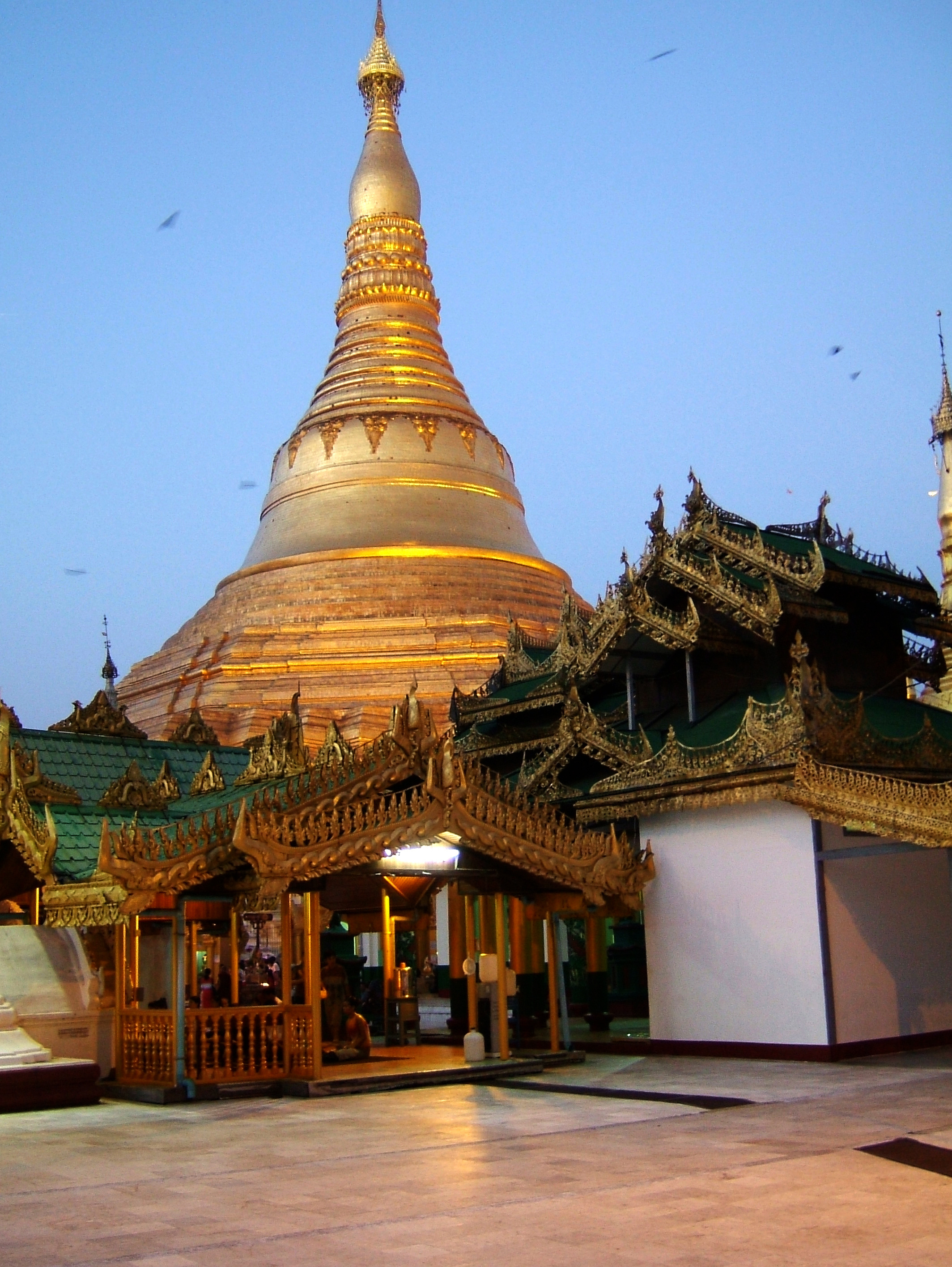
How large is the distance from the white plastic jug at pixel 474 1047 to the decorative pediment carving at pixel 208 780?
5.09m

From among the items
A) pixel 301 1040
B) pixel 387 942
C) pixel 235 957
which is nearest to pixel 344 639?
pixel 387 942

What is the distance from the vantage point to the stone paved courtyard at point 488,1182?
6.73 meters

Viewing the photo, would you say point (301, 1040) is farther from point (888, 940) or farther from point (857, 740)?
point (857, 740)

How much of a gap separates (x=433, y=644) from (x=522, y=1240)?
1141 inches

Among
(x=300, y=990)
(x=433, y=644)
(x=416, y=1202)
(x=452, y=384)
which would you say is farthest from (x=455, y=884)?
(x=452, y=384)

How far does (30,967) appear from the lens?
557 inches

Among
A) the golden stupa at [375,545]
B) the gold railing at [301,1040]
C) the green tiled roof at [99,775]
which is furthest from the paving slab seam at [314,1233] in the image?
the golden stupa at [375,545]

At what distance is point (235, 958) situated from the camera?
1603 centimetres

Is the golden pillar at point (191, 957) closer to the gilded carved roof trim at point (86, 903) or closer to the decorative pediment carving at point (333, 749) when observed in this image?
the decorative pediment carving at point (333, 749)

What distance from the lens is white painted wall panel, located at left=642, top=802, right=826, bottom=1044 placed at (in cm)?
1535

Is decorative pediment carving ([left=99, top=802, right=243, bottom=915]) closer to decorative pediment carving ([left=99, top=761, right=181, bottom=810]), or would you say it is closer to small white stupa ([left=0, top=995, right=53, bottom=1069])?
small white stupa ([left=0, top=995, right=53, bottom=1069])

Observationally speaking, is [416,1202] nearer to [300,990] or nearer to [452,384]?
[300,990]

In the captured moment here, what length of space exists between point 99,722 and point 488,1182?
40.7 ft

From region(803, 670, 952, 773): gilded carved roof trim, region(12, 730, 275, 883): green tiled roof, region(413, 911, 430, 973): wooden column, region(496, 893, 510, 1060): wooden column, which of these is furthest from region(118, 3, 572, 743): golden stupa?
region(803, 670, 952, 773): gilded carved roof trim
